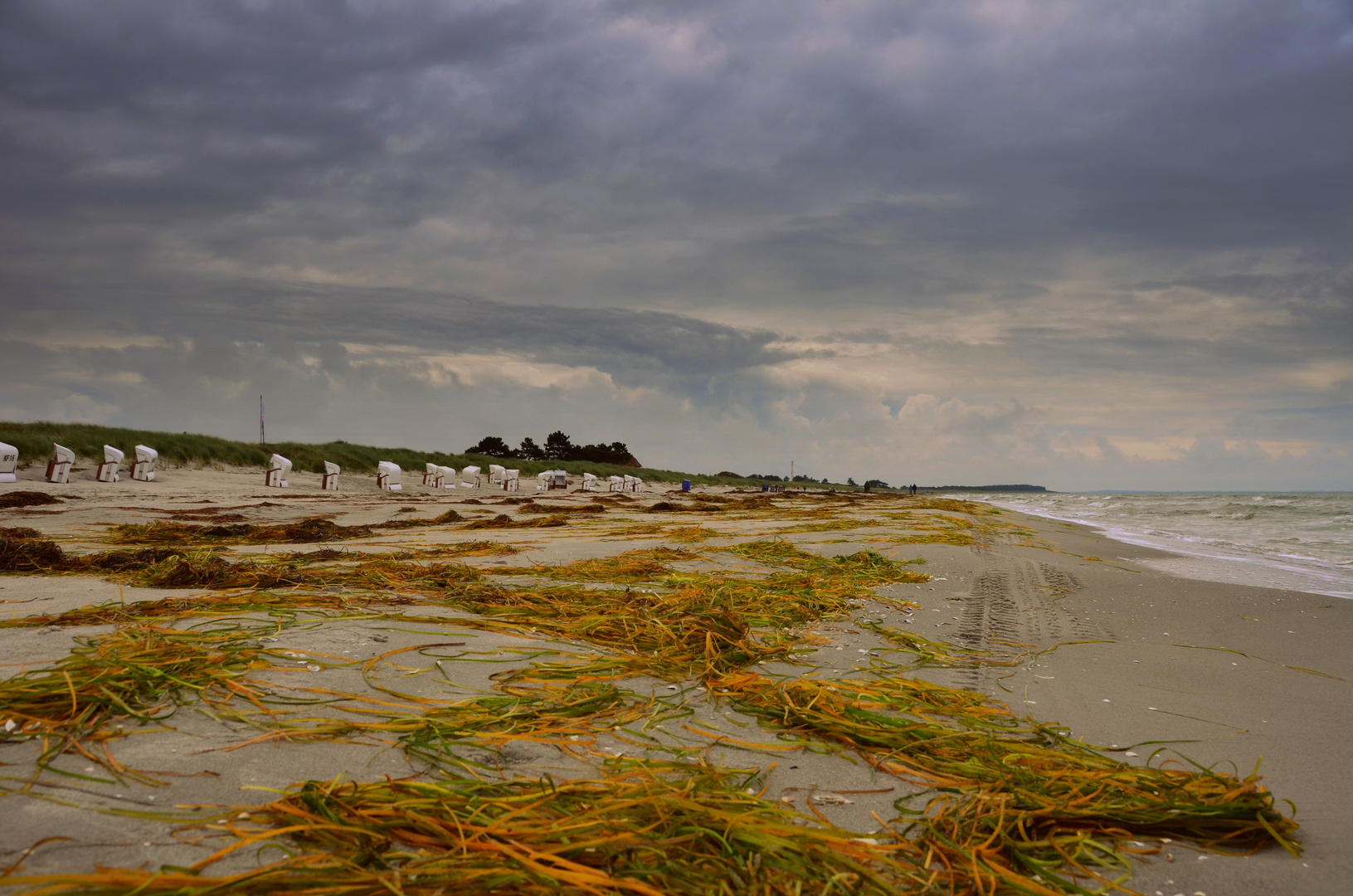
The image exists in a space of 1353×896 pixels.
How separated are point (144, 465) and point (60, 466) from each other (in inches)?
64.7

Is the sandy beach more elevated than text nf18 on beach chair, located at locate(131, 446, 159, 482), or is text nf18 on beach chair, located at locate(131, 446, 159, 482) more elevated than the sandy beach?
text nf18 on beach chair, located at locate(131, 446, 159, 482)

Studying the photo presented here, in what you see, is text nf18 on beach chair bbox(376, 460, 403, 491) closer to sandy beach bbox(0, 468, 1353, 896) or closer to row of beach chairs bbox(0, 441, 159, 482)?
row of beach chairs bbox(0, 441, 159, 482)

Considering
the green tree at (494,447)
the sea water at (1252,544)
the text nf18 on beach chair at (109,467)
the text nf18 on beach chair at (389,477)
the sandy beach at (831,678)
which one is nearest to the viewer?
the sandy beach at (831,678)

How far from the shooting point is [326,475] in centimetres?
2134

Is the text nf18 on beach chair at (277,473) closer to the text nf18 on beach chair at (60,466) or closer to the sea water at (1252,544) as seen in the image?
the text nf18 on beach chair at (60,466)

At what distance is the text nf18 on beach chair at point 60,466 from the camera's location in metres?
15.3

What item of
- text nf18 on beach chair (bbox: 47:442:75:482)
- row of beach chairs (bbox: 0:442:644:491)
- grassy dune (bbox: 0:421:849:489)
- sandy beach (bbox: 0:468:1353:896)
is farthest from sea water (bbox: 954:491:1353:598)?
grassy dune (bbox: 0:421:849:489)

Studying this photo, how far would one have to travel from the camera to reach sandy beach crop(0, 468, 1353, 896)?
165 cm

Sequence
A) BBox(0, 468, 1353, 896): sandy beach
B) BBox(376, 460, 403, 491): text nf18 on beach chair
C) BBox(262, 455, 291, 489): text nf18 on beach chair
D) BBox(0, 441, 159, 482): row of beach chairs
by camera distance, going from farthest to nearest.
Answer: BBox(376, 460, 403, 491): text nf18 on beach chair, BBox(262, 455, 291, 489): text nf18 on beach chair, BBox(0, 441, 159, 482): row of beach chairs, BBox(0, 468, 1353, 896): sandy beach

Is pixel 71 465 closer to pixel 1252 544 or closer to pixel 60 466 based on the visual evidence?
pixel 60 466

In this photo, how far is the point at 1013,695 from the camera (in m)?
2.96

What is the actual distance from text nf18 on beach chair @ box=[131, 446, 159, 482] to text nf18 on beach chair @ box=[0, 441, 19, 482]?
239 cm

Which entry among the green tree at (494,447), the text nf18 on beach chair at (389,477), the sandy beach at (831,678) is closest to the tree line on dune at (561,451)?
the green tree at (494,447)

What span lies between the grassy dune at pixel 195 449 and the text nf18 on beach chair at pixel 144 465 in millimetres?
2395
